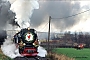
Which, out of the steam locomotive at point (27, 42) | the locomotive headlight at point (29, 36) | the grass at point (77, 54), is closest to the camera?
the steam locomotive at point (27, 42)

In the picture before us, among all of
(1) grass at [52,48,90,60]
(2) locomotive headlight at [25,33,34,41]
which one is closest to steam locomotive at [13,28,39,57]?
(2) locomotive headlight at [25,33,34,41]

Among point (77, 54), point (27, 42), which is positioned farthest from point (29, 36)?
point (77, 54)

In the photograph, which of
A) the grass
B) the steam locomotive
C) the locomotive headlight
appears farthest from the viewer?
the grass

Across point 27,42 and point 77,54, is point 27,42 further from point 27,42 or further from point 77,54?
point 77,54

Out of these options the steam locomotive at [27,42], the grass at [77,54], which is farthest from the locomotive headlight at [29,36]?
the grass at [77,54]

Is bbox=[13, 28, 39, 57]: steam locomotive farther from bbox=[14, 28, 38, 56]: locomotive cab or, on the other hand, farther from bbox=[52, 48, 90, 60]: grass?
bbox=[52, 48, 90, 60]: grass

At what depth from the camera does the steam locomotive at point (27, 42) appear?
72.7ft

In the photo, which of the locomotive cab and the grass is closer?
the locomotive cab

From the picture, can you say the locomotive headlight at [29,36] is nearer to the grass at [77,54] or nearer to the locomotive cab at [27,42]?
the locomotive cab at [27,42]

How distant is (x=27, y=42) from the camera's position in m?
22.6

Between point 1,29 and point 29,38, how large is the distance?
12445mm

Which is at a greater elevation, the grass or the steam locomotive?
the steam locomotive

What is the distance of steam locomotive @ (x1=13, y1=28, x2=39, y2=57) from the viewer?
72.7 feet

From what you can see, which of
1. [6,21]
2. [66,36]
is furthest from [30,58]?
[66,36]
